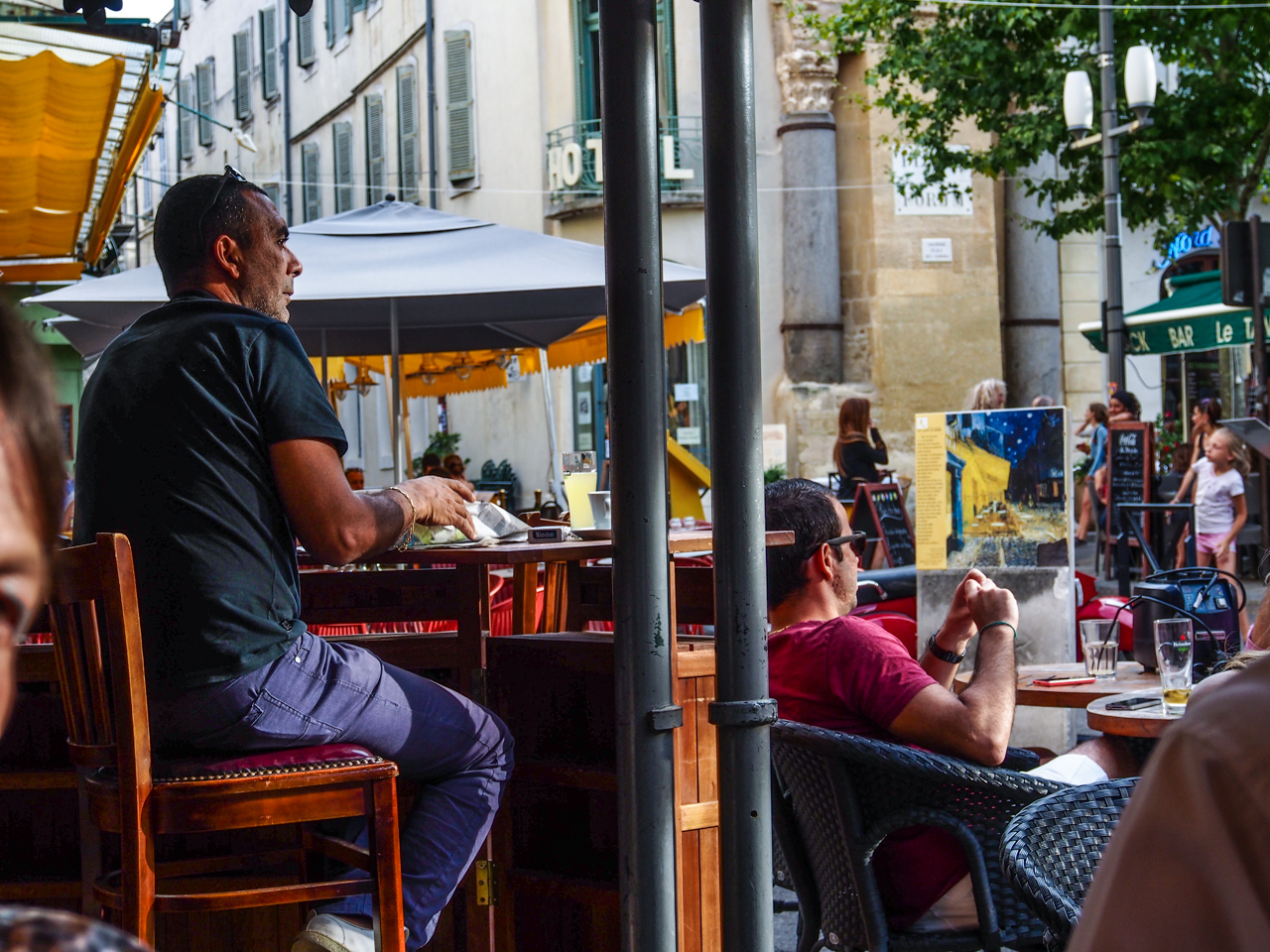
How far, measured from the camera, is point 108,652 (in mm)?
2529

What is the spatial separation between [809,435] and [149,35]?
46.1 feet

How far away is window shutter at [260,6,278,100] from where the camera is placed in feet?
99.6

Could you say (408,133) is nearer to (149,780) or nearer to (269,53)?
(269,53)

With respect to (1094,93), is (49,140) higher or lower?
lower

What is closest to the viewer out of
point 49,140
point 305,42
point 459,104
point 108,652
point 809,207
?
point 108,652

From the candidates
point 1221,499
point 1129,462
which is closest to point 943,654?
point 1221,499

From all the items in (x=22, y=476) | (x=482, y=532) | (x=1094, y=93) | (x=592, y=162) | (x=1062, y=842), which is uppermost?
(x=592, y=162)

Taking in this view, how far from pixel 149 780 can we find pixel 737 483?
1.10 metres

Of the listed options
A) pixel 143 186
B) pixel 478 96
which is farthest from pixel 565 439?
pixel 143 186

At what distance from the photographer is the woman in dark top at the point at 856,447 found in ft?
38.0

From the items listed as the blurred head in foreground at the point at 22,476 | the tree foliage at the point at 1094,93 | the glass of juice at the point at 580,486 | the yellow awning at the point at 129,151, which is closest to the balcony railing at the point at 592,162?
the tree foliage at the point at 1094,93

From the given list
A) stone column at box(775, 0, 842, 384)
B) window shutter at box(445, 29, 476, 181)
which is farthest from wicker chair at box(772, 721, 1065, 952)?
window shutter at box(445, 29, 476, 181)

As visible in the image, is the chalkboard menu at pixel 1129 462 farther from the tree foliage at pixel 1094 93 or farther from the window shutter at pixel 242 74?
the window shutter at pixel 242 74

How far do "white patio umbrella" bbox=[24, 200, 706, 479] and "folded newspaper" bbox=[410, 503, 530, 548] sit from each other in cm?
356
